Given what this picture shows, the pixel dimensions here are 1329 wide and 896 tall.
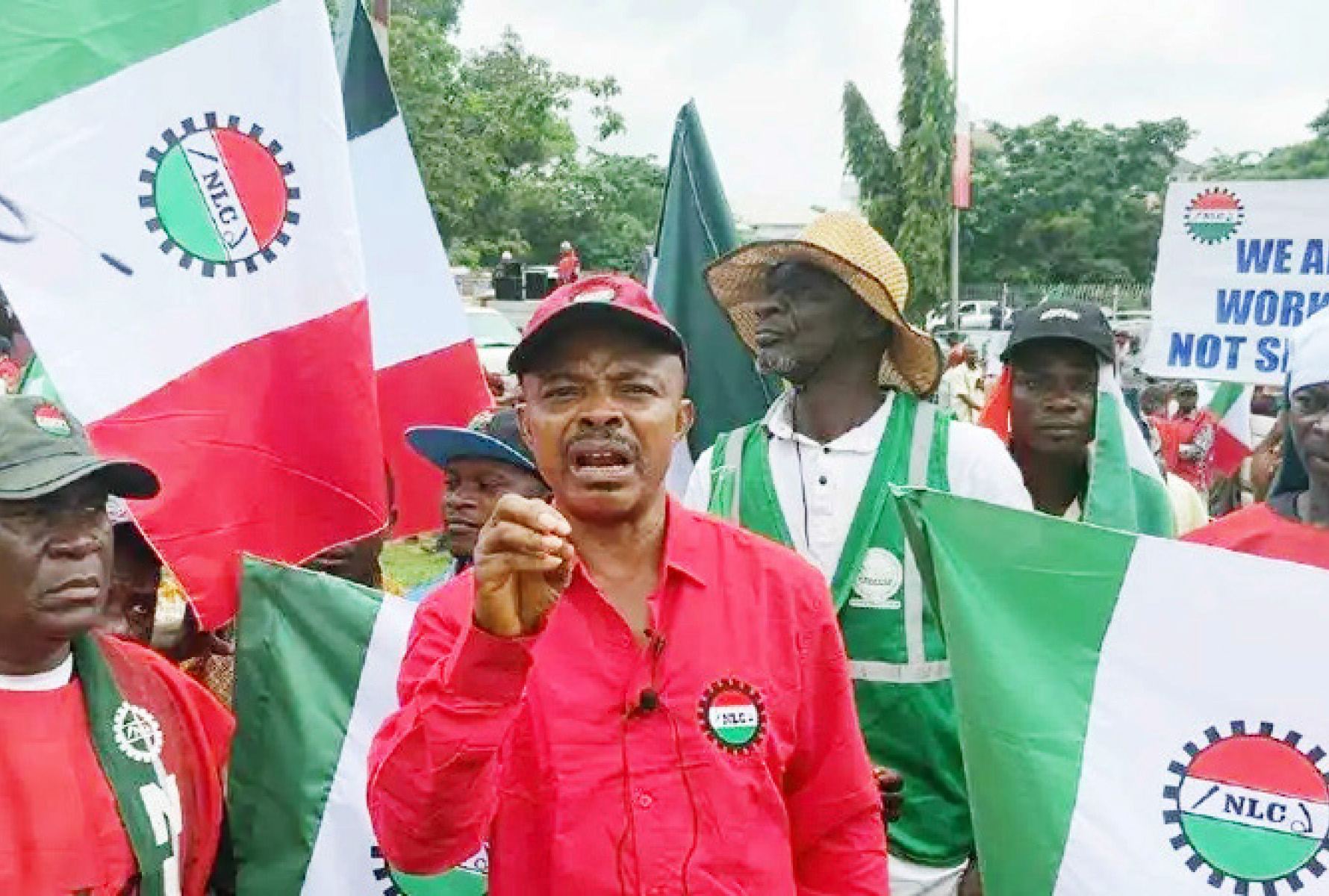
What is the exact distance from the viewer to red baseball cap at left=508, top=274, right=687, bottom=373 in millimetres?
2166

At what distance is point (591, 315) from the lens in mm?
2178

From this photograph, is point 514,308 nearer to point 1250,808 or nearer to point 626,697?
point 1250,808

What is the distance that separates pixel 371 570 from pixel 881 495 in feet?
5.50

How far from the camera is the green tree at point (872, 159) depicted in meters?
38.8

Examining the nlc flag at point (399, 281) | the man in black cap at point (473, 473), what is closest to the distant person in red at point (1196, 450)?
the nlc flag at point (399, 281)

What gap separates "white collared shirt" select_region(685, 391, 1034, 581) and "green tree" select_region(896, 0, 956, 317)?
33904 millimetres

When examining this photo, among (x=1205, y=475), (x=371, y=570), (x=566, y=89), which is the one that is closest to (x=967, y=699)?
(x=371, y=570)

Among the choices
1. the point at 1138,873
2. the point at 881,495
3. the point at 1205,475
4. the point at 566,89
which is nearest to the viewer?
the point at 1138,873

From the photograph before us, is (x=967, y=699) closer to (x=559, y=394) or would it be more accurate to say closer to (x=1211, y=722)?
(x=1211, y=722)

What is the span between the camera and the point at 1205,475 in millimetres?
10648

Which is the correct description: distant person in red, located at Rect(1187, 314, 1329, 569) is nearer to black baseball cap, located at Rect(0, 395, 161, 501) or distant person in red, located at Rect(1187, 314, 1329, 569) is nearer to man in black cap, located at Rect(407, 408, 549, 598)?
man in black cap, located at Rect(407, 408, 549, 598)

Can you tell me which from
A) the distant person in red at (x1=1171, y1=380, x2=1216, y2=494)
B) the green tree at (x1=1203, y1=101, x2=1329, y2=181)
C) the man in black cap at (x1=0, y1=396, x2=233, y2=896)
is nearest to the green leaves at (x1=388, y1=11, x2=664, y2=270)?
the distant person in red at (x1=1171, y1=380, x2=1216, y2=494)

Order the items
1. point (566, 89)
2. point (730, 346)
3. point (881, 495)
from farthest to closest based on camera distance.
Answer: point (566, 89), point (730, 346), point (881, 495)

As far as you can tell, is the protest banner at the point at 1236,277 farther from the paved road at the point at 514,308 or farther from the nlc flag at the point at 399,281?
the paved road at the point at 514,308
